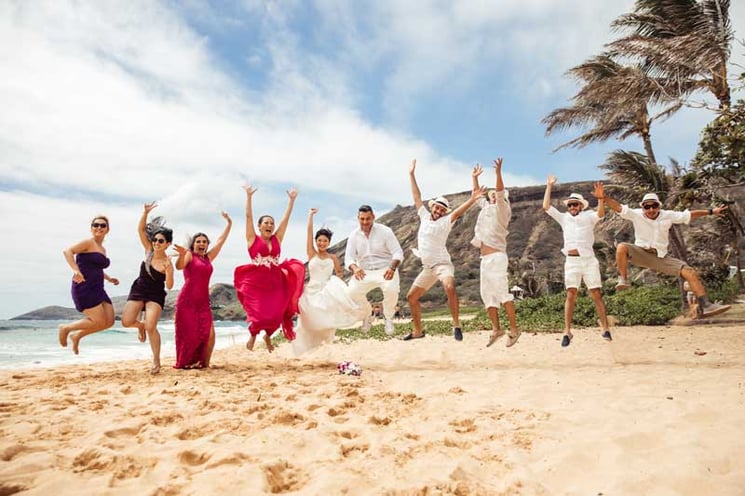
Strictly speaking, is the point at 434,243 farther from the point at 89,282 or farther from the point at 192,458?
the point at 89,282

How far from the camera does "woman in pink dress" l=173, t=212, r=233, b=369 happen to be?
6.96 m

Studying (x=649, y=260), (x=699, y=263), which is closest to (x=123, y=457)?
(x=649, y=260)

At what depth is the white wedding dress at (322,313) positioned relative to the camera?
293 inches

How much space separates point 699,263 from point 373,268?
21208 millimetres

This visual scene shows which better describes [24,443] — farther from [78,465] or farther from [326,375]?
[326,375]

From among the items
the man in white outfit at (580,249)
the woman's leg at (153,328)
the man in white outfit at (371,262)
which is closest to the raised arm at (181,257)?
the woman's leg at (153,328)

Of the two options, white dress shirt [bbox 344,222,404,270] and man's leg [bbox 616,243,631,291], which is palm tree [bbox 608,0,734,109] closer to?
man's leg [bbox 616,243,631,291]

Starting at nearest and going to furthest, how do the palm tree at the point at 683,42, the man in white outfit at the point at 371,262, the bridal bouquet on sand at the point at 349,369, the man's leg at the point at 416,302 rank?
the bridal bouquet on sand at the point at 349,369
the man in white outfit at the point at 371,262
the man's leg at the point at 416,302
the palm tree at the point at 683,42

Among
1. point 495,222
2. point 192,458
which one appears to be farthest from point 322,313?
point 192,458

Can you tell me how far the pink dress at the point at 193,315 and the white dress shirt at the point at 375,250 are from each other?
235 cm

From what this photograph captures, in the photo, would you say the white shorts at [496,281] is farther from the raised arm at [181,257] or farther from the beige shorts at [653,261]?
the raised arm at [181,257]

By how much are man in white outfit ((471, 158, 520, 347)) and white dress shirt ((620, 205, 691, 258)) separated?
6.96 ft

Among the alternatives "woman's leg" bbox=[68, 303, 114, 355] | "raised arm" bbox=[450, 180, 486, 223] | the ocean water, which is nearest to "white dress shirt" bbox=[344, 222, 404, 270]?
"raised arm" bbox=[450, 180, 486, 223]

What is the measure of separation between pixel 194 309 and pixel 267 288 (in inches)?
46.9
